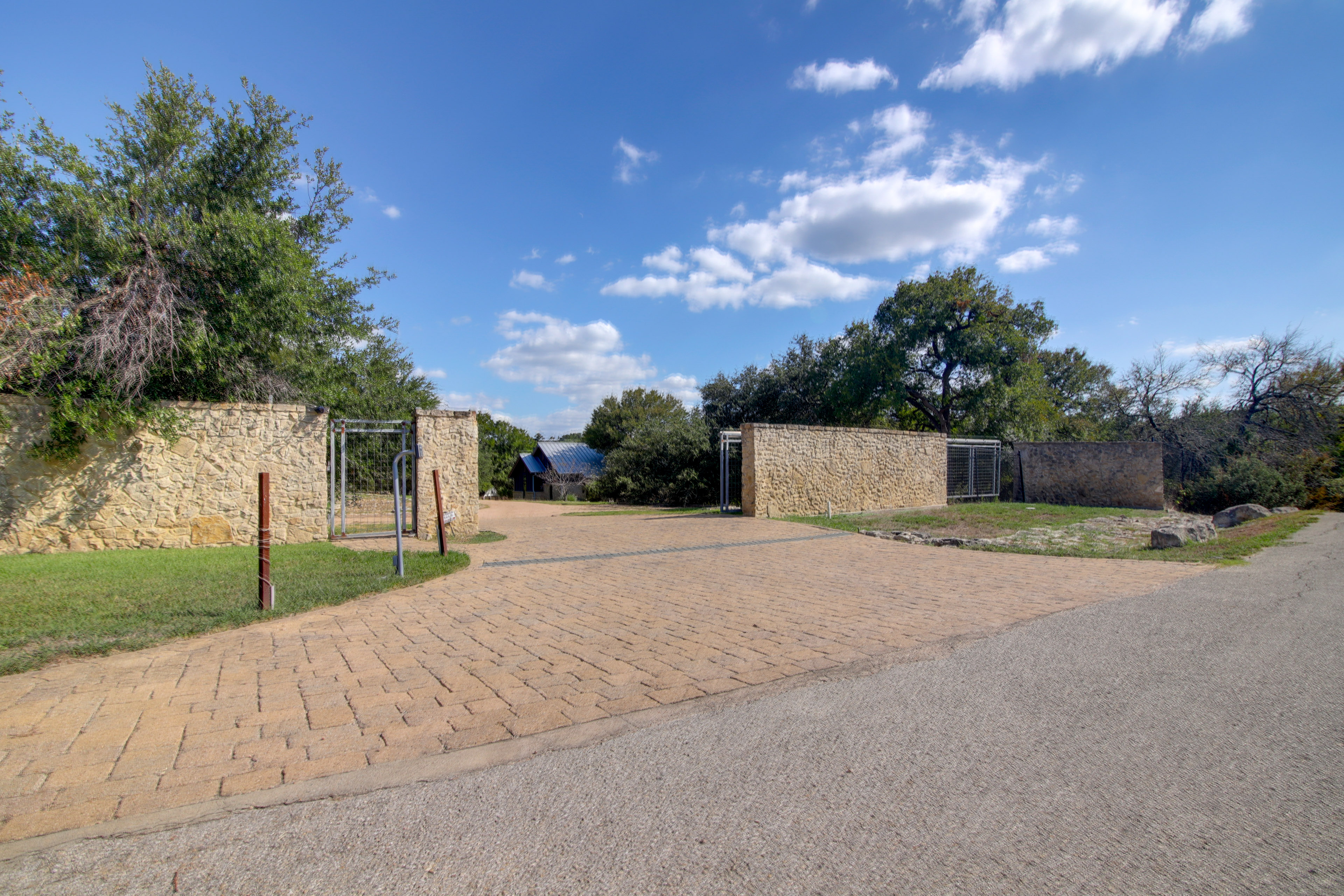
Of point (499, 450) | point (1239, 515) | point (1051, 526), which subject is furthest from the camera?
point (499, 450)

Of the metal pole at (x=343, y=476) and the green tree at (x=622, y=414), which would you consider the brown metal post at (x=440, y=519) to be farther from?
the green tree at (x=622, y=414)

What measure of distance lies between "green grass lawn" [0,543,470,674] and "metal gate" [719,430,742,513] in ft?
30.2

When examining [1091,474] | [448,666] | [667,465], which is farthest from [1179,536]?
[667,465]

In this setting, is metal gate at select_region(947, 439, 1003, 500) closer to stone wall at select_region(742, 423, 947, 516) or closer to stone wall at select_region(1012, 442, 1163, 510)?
stone wall at select_region(1012, 442, 1163, 510)

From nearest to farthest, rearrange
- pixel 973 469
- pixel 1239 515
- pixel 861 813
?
pixel 861 813 < pixel 1239 515 < pixel 973 469

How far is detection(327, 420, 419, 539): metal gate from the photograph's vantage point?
11.5 metres

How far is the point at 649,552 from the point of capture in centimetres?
1040

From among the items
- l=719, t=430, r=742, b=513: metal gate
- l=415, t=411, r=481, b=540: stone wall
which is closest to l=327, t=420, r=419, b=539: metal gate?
l=415, t=411, r=481, b=540: stone wall

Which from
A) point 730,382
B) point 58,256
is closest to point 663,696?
point 58,256

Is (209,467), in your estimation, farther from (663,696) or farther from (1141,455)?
(1141,455)

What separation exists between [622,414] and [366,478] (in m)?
31.0

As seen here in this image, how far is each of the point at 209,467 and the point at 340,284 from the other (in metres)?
5.66

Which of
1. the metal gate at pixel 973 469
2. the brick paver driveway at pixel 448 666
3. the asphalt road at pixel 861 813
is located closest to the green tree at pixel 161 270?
the brick paver driveway at pixel 448 666

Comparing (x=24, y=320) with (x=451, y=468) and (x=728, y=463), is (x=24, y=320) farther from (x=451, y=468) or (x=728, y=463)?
(x=728, y=463)
